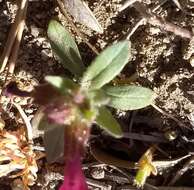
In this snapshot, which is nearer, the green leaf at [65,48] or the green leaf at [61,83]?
the green leaf at [61,83]

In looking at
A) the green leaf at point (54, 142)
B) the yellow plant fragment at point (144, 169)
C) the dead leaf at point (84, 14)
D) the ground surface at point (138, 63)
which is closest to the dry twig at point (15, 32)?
the ground surface at point (138, 63)

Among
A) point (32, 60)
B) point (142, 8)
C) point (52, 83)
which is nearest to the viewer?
point (52, 83)

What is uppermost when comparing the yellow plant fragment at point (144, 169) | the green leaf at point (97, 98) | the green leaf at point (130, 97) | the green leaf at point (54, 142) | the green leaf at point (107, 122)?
the green leaf at point (97, 98)

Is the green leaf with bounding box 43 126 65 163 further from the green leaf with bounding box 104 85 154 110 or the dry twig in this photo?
→ the dry twig

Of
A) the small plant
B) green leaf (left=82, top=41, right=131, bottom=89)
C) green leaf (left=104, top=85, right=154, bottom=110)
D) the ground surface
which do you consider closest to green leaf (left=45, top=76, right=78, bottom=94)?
the small plant

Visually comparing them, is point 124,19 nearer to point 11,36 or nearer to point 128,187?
point 11,36

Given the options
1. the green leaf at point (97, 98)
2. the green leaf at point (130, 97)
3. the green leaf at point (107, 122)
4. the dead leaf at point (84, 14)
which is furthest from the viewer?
the dead leaf at point (84, 14)

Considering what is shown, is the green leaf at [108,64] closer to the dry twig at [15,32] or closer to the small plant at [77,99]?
the small plant at [77,99]

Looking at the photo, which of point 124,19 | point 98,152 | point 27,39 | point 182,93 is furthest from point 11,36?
point 182,93
